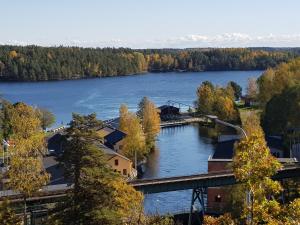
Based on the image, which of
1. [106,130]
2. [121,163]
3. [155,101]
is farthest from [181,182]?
[155,101]

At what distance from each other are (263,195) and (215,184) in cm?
2140

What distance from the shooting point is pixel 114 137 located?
46594mm

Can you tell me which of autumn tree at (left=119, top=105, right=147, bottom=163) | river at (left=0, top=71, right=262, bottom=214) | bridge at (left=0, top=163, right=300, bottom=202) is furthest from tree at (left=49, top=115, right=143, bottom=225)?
autumn tree at (left=119, top=105, right=147, bottom=163)

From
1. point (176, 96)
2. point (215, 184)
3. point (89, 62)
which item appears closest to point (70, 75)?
point (89, 62)

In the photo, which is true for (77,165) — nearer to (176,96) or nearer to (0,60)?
(176,96)

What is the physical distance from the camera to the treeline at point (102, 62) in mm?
137850

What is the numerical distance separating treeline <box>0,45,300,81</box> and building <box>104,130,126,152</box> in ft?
302

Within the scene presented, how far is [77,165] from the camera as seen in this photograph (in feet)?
53.6

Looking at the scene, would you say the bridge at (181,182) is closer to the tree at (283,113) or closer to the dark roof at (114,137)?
the tree at (283,113)

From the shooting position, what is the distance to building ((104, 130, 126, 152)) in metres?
45.5

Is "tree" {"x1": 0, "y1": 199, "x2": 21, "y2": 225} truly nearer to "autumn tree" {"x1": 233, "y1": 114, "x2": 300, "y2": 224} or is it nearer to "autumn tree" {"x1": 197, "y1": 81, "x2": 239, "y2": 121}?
"autumn tree" {"x1": 233, "y1": 114, "x2": 300, "y2": 224}

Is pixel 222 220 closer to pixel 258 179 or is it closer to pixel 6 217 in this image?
pixel 258 179

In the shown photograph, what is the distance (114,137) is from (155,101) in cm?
4312

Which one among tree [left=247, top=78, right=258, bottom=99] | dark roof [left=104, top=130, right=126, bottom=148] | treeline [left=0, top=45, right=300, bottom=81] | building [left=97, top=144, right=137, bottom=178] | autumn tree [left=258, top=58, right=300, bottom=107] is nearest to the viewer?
building [left=97, top=144, right=137, bottom=178]
